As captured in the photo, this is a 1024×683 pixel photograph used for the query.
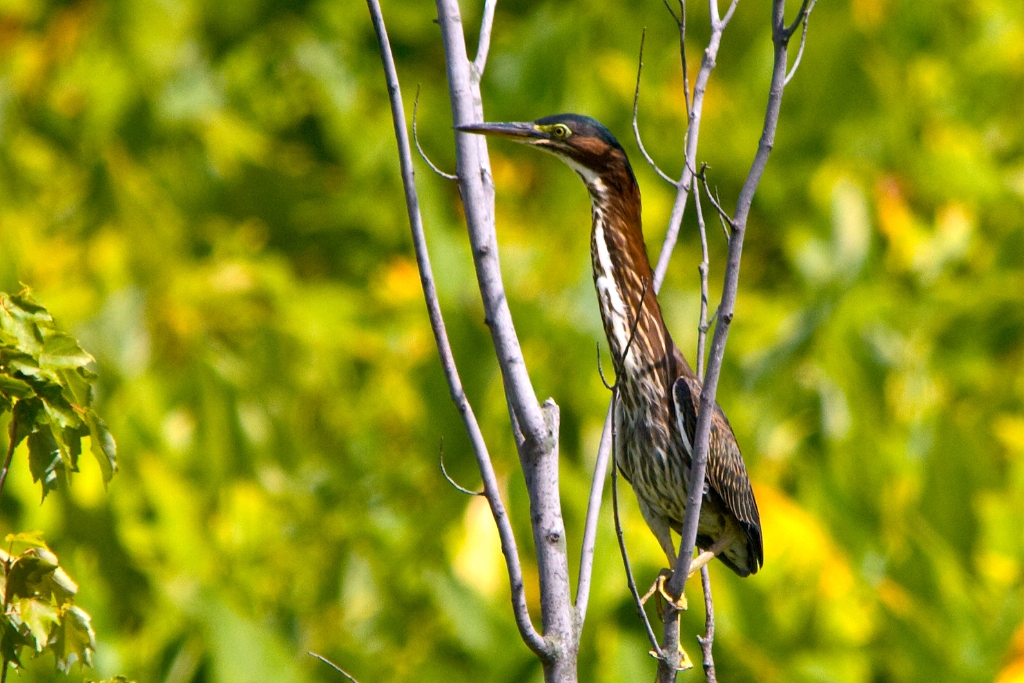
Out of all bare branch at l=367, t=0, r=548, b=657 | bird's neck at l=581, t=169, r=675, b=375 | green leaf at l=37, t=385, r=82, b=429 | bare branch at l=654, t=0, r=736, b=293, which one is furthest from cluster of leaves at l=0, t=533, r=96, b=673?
bird's neck at l=581, t=169, r=675, b=375

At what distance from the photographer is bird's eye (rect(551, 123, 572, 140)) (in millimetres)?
1737

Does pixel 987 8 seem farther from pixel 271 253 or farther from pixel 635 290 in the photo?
pixel 635 290

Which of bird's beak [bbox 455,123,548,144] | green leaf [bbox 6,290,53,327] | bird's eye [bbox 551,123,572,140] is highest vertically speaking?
bird's eye [bbox 551,123,572,140]

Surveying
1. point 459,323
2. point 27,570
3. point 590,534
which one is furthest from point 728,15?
point 459,323

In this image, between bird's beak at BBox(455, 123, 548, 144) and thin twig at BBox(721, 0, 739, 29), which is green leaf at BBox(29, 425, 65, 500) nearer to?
bird's beak at BBox(455, 123, 548, 144)

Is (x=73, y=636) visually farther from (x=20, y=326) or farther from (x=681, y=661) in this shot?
(x=681, y=661)

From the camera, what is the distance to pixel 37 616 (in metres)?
1.01

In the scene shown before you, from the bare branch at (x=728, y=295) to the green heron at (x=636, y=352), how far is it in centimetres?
45

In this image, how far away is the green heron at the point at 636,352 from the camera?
1752mm

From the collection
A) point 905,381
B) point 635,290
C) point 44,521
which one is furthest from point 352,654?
point 905,381

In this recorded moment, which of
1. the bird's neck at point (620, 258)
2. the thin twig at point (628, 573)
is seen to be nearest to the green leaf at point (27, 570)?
the thin twig at point (628, 573)

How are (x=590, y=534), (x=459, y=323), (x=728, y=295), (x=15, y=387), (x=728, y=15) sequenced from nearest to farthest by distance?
(x=15, y=387)
(x=728, y=295)
(x=590, y=534)
(x=728, y=15)
(x=459, y=323)

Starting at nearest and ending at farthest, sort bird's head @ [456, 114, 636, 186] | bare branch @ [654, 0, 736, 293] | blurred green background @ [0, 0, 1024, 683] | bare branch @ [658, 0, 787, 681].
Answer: bare branch @ [658, 0, 787, 681] → bare branch @ [654, 0, 736, 293] → bird's head @ [456, 114, 636, 186] → blurred green background @ [0, 0, 1024, 683]

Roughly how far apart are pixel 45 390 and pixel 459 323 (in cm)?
256
